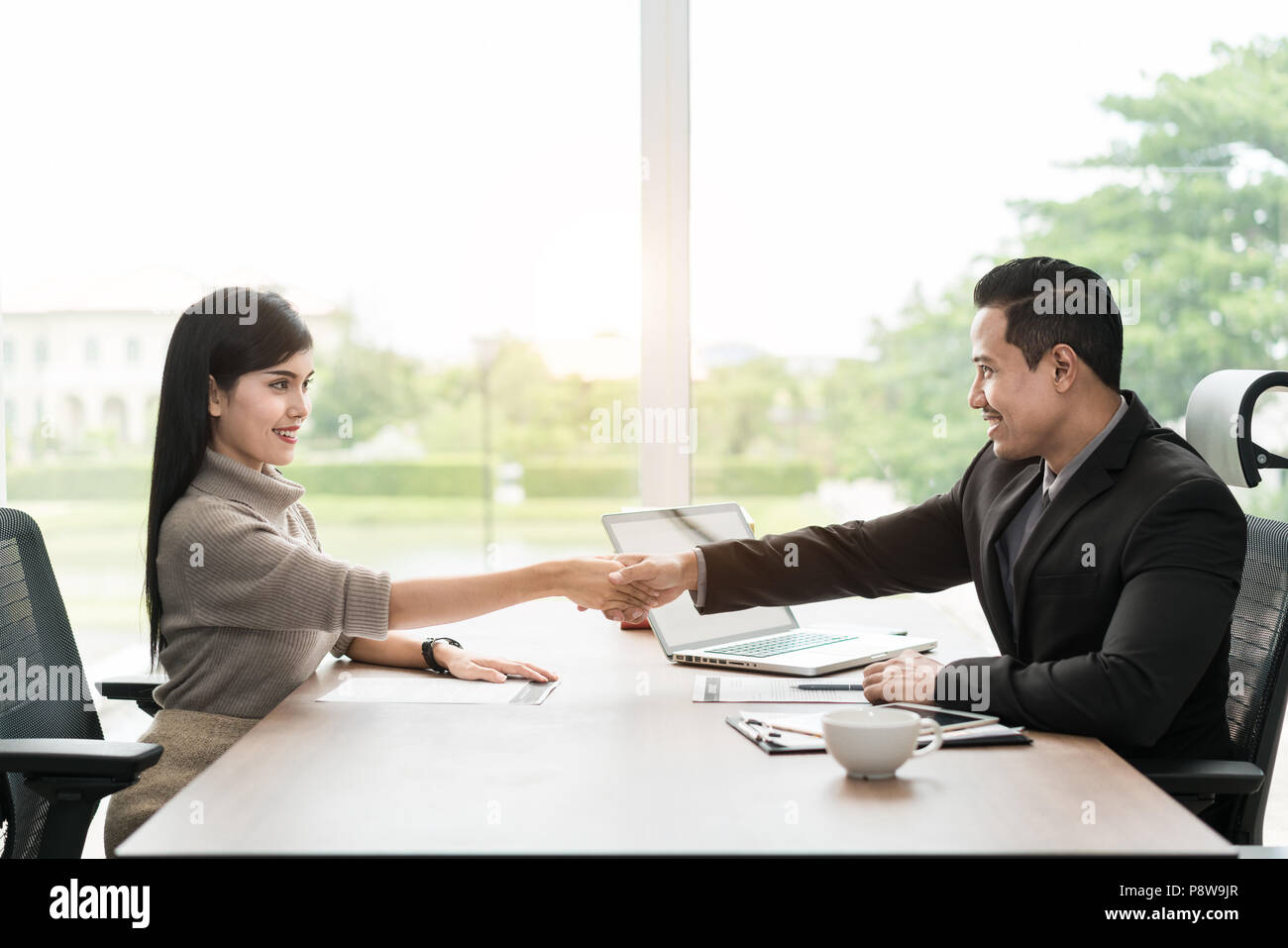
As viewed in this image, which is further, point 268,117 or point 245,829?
point 268,117

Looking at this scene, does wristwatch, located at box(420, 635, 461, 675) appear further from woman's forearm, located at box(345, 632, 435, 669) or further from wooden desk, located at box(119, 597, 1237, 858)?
wooden desk, located at box(119, 597, 1237, 858)

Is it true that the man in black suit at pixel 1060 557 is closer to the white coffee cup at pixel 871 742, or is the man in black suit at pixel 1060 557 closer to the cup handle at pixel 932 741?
the cup handle at pixel 932 741

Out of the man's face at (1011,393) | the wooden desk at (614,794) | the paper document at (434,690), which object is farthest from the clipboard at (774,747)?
the man's face at (1011,393)

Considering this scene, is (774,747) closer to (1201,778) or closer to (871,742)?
(871,742)

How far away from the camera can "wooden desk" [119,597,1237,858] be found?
1.15 m

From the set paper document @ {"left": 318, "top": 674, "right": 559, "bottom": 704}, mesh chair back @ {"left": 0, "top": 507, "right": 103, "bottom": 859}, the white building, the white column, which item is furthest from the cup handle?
the white building

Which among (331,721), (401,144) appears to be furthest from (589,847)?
(401,144)

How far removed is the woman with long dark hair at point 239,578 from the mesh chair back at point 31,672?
14cm

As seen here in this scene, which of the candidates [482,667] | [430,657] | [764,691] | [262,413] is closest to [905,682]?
[764,691]

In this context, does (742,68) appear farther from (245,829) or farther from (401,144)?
(245,829)

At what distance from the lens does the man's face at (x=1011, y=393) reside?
1865 millimetres

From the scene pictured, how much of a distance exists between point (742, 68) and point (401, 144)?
3.09 ft

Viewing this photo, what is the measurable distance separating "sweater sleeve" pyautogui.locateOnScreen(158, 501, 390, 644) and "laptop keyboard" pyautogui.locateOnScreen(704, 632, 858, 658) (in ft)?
2.17

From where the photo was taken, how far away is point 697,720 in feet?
5.39
